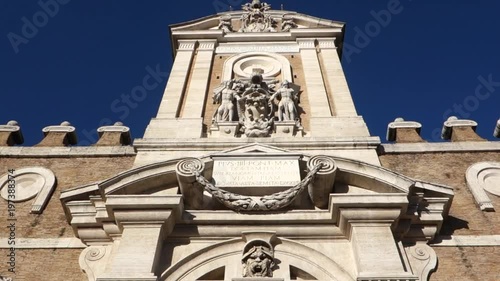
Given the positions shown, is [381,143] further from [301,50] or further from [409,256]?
[301,50]

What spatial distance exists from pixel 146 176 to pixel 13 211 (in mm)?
3004

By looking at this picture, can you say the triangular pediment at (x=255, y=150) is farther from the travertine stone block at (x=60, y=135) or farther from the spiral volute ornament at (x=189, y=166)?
the travertine stone block at (x=60, y=135)

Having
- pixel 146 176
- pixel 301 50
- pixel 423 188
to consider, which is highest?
pixel 301 50

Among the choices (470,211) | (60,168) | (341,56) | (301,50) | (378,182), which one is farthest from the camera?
(341,56)

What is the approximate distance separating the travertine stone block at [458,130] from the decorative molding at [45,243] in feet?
Result: 29.6

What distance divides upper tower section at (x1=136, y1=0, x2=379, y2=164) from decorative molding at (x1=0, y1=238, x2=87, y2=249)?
2.86 metres

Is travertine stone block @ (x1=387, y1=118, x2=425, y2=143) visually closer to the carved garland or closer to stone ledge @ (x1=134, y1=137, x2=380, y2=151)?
stone ledge @ (x1=134, y1=137, x2=380, y2=151)

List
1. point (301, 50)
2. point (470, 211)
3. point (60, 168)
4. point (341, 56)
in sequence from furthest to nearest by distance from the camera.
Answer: point (341, 56)
point (301, 50)
point (60, 168)
point (470, 211)

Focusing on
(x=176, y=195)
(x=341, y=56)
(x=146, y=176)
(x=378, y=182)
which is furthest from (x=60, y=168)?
(x=341, y=56)

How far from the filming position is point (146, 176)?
35.3 feet

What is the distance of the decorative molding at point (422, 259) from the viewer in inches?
383

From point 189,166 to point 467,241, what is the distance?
5.32 m

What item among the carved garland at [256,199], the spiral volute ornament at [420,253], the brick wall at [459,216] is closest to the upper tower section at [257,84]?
the brick wall at [459,216]

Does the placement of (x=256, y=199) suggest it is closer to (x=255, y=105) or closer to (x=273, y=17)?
(x=255, y=105)
